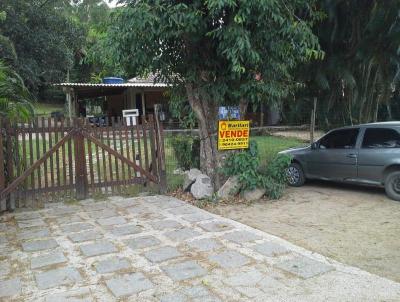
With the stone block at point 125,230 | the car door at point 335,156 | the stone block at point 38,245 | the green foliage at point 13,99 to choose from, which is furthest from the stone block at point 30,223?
the car door at point 335,156

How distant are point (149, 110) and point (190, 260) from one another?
2230 cm

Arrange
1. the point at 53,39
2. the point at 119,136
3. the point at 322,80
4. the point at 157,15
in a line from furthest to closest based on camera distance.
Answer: the point at 53,39
the point at 322,80
the point at 119,136
the point at 157,15

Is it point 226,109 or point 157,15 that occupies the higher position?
point 157,15

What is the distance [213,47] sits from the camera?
8297 mm

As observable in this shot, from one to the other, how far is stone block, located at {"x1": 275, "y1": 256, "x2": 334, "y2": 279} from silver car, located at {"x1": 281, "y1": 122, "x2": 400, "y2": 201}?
3.75m

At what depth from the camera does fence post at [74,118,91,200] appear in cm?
823

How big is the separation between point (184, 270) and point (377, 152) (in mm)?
4996

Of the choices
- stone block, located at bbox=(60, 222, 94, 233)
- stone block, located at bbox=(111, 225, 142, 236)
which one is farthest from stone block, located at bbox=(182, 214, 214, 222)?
stone block, located at bbox=(60, 222, 94, 233)

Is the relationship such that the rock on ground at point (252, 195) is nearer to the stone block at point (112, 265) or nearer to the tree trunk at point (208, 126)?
the tree trunk at point (208, 126)

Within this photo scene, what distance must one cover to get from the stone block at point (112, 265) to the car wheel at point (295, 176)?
555cm

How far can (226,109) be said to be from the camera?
344 inches

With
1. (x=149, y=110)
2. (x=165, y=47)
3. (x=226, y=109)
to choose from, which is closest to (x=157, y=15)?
(x=165, y=47)

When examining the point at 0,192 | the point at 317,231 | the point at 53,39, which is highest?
the point at 53,39

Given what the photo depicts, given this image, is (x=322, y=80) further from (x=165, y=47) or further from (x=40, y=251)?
(x=40, y=251)
